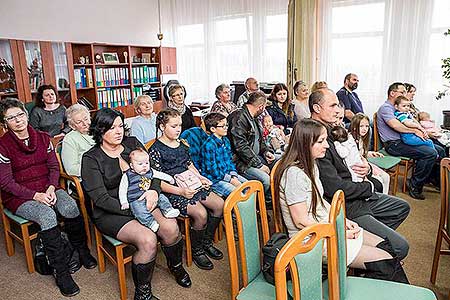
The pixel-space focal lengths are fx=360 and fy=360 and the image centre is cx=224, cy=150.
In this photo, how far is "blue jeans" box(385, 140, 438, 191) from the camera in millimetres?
3818

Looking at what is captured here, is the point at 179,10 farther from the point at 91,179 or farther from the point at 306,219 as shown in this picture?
the point at 306,219

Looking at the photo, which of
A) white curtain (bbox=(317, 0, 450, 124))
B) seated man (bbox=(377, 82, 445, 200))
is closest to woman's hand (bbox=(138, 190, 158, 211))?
seated man (bbox=(377, 82, 445, 200))

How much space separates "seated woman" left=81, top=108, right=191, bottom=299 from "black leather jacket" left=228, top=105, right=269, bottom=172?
0.96 meters

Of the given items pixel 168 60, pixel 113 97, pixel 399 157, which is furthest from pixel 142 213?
pixel 168 60

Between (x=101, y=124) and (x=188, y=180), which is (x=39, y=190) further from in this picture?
A: (x=188, y=180)

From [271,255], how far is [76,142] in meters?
1.88

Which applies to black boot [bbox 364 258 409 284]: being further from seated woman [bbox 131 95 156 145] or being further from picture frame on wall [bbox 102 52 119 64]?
picture frame on wall [bbox 102 52 119 64]

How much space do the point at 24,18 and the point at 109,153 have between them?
3.99m

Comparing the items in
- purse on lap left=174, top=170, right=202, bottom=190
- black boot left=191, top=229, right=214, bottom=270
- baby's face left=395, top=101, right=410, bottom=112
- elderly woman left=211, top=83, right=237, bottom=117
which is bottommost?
black boot left=191, top=229, right=214, bottom=270

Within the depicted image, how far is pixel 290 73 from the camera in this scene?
5.96 m

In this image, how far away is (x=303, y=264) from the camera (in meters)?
1.24

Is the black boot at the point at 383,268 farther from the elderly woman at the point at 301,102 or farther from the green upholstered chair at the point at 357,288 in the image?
the elderly woman at the point at 301,102

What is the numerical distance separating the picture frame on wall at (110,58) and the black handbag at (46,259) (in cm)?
412

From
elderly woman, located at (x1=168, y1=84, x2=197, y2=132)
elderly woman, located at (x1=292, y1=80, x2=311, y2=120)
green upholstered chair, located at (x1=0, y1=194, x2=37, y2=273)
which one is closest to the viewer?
green upholstered chair, located at (x1=0, y1=194, x2=37, y2=273)
